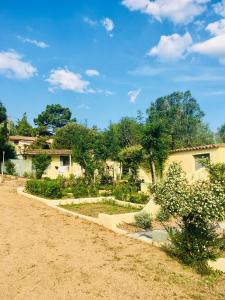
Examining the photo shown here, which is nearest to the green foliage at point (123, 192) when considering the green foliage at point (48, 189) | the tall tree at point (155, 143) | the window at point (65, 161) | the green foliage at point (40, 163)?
the tall tree at point (155, 143)

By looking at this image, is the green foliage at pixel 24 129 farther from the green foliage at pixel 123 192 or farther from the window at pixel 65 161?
the green foliage at pixel 123 192

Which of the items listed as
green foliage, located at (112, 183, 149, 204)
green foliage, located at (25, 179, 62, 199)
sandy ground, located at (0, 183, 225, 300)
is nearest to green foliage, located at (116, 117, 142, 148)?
green foliage, located at (112, 183, 149, 204)

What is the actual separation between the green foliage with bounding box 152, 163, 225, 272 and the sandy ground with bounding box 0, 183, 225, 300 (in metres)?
0.54

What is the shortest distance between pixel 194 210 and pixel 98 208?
1048 cm

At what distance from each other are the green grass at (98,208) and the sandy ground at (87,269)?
3.29 meters

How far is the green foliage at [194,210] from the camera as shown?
8.22m

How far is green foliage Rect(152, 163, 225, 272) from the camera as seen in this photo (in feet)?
27.0

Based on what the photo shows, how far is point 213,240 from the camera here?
29.5 ft

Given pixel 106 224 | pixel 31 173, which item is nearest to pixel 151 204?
pixel 106 224

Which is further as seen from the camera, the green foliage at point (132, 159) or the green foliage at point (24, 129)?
the green foliage at point (24, 129)

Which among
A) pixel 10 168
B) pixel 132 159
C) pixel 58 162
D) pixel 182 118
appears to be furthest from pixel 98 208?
pixel 182 118

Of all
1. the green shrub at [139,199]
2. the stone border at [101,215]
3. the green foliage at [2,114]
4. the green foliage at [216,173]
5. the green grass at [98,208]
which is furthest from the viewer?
the green foliage at [2,114]

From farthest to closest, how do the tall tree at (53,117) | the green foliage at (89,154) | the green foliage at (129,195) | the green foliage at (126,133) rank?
the tall tree at (53,117), the green foliage at (126,133), the green foliage at (89,154), the green foliage at (129,195)

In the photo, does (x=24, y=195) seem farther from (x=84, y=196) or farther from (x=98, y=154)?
(x=98, y=154)
